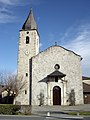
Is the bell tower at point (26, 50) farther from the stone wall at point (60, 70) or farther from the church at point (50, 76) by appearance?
the stone wall at point (60, 70)

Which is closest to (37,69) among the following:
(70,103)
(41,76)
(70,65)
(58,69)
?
(41,76)

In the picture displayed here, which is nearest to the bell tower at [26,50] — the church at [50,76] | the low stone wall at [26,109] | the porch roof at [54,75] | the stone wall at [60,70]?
the church at [50,76]

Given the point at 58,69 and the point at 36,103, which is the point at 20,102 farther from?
the point at 58,69

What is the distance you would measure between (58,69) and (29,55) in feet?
20.8

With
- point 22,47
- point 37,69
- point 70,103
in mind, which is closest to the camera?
point 70,103

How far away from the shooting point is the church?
34.5 m

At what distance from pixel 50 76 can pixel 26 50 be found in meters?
7.38

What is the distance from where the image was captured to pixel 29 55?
3778cm

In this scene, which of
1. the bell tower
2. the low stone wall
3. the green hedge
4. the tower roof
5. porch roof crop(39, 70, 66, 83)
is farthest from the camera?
the tower roof

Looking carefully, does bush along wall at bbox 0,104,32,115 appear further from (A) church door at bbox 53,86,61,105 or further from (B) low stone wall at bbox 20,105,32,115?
(A) church door at bbox 53,86,61,105

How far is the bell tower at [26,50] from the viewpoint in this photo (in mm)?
35969

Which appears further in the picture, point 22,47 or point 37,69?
point 22,47

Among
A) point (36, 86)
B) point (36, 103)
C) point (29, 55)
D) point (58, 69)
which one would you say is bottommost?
point (36, 103)

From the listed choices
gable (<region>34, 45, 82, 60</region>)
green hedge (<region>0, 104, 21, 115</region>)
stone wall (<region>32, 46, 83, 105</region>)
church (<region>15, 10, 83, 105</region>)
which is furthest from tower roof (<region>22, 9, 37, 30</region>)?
green hedge (<region>0, 104, 21, 115</region>)
